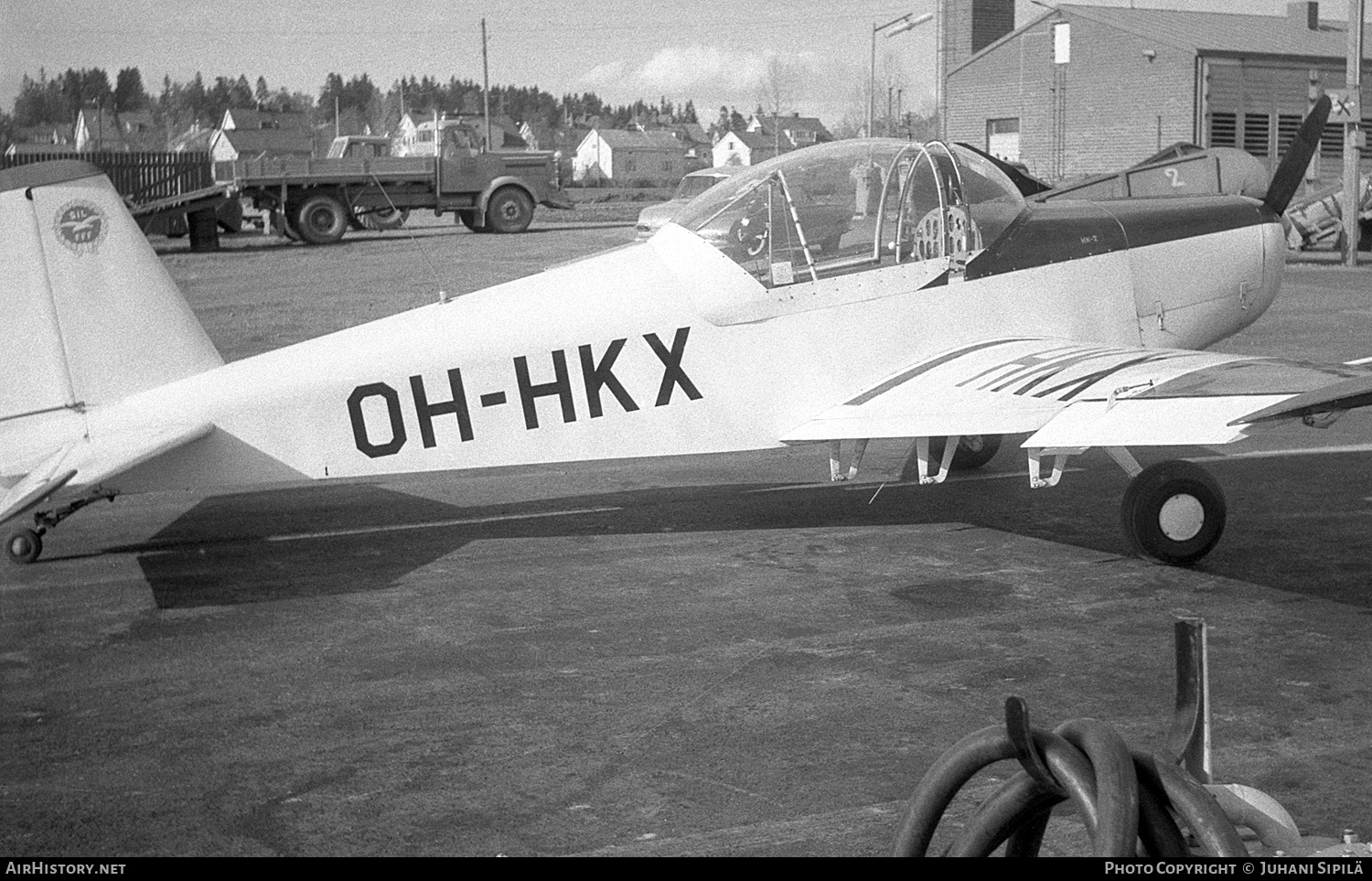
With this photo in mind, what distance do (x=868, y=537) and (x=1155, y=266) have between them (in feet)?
8.35

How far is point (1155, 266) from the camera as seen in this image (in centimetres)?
841

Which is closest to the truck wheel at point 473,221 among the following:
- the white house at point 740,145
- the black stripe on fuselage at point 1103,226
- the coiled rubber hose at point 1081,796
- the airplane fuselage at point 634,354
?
the black stripe on fuselage at point 1103,226

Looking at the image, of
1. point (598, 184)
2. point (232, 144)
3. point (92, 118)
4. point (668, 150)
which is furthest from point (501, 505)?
point (668, 150)

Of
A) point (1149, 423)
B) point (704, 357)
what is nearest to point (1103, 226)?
point (1149, 423)

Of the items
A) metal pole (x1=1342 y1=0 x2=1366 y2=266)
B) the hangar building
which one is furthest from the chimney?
metal pole (x1=1342 y1=0 x2=1366 y2=266)

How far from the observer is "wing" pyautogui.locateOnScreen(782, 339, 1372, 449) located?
600 cm

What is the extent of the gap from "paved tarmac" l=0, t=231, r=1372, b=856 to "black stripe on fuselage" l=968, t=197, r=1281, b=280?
4.93 feet

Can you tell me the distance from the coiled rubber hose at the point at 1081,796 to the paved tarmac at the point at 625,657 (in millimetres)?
1716

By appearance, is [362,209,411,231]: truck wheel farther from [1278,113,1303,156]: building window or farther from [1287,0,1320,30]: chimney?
[1287,0,1320,30]: chimney

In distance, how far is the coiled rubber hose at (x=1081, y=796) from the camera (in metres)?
2.03

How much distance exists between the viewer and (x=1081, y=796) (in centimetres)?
206

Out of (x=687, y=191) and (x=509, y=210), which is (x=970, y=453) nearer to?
(x=687, y=191)

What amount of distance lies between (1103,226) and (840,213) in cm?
175

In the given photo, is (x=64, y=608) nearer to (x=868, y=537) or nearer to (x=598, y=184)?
(x=868, y=537)
